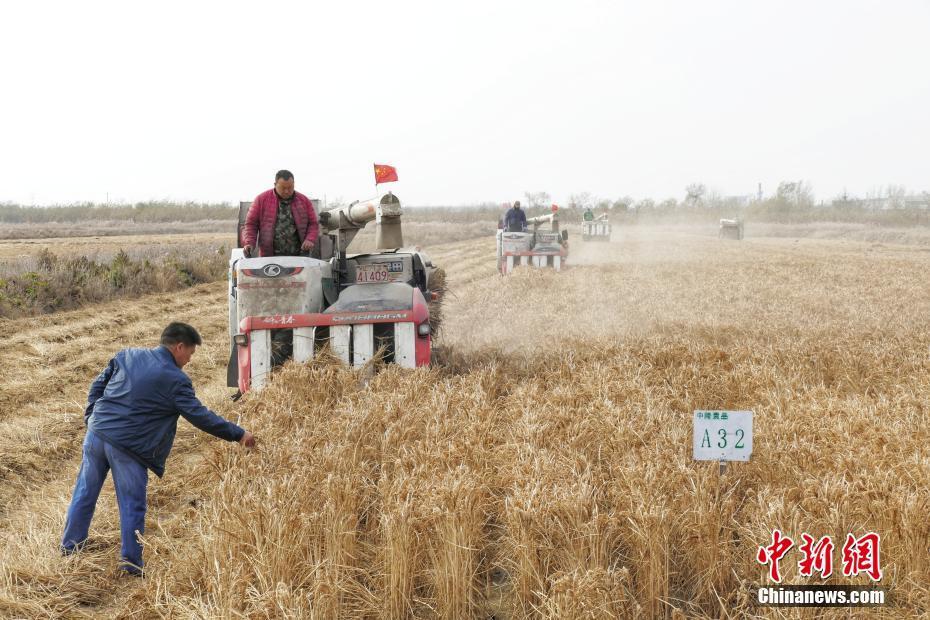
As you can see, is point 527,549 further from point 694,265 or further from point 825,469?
point 694,265

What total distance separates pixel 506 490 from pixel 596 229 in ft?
92.3

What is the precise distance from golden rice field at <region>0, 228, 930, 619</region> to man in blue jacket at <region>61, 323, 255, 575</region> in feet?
0.63

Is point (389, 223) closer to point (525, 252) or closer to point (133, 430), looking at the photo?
point (133, 430)

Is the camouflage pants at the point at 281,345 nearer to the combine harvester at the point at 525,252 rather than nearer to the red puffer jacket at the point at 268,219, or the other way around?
the red puffer jacket at the point at 268,219

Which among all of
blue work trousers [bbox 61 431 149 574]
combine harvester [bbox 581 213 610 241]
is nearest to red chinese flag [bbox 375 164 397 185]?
blue work trousers [bbox 61 431 149 574]

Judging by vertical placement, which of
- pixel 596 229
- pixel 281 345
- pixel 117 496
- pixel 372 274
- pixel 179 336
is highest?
pixel 596 229

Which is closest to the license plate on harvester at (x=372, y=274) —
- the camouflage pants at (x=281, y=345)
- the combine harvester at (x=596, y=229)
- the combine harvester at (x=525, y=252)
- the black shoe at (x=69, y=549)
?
the camouflage pants at (x=281, y=345)

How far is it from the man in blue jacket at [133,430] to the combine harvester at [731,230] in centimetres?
3816

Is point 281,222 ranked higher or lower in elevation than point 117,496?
higher

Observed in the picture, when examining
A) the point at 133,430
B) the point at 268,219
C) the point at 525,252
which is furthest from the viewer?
the point at 525,252

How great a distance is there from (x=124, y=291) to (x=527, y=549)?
12969 mm

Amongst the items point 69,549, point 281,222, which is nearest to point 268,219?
point 281,222

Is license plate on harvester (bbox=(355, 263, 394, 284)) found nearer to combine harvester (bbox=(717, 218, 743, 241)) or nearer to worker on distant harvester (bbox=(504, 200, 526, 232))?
worker on distant harvester (bbox=(504, 200, 526, 232))

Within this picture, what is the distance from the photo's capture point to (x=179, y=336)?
4.36 m
